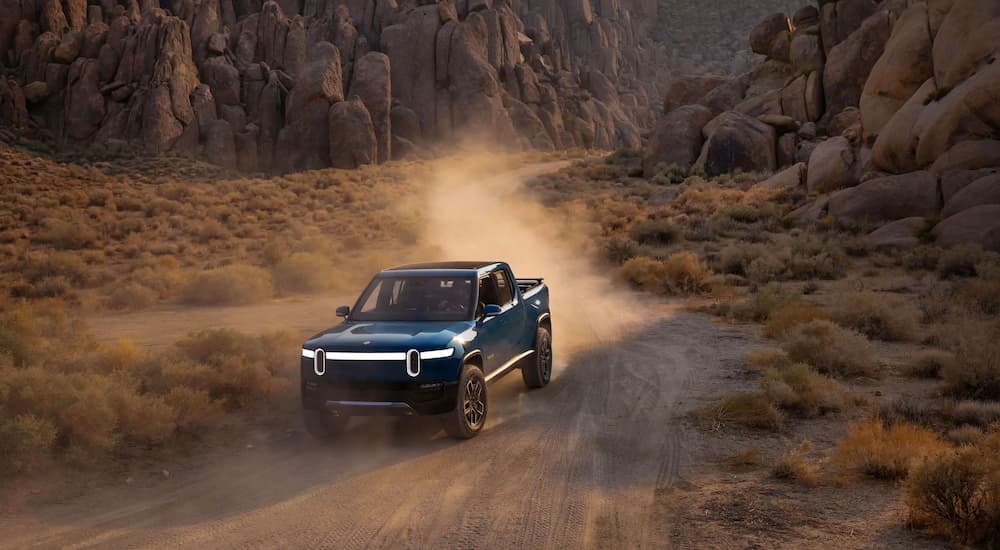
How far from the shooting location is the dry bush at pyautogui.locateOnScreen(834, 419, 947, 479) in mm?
6531

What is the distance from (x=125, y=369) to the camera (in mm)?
10109

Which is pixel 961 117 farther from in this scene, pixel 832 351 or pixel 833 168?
pixel 832 351

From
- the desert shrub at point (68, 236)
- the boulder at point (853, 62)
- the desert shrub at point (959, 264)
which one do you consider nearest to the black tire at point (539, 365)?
the desert shrub at point (959, 264)

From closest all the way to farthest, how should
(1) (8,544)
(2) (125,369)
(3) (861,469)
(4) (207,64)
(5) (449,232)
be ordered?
(1) (8,544) < (3) (861,469) < (2) (125,369) < (5) (449,232) < (4) (207,64)

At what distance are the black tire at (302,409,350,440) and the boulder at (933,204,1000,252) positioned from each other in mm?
19404

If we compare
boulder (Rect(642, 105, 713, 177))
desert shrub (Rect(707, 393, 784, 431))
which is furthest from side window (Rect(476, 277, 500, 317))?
boulder (Rect(642, 105, 713, 177))

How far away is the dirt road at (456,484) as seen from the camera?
19.6ft

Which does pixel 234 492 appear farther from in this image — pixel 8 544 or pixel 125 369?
pixel 125 369

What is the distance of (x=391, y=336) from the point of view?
7.95m

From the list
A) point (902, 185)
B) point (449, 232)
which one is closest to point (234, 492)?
point (449, 232)

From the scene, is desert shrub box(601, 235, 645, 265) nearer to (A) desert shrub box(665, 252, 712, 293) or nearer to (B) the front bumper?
(A) desert shrub box(665, 252, 712, 293)

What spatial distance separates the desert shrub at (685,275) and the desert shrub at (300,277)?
30.6 feet

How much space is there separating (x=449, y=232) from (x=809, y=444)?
75.6 ft

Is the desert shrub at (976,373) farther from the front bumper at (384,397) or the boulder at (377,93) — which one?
the boulder at (377,93)
